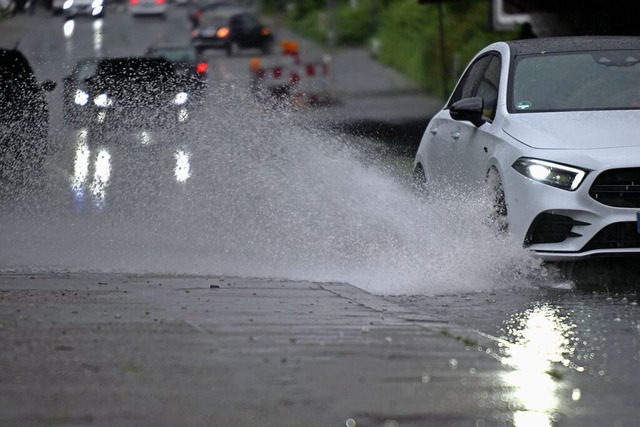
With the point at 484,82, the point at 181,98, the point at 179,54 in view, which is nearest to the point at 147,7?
the point at 179,54

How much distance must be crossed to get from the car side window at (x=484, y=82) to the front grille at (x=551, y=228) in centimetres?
122

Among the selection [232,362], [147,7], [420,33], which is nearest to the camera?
[232,362]

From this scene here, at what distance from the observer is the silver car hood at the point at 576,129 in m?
9.09

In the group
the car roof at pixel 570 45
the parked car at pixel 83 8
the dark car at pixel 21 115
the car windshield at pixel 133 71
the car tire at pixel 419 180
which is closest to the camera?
the car roof at pixel 570 45

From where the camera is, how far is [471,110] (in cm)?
1007

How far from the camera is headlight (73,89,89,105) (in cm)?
1563

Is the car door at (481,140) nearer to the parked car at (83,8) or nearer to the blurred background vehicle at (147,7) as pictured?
the parked car at (83,8)

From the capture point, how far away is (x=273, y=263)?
10.1m

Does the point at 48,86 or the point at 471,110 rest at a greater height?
the point at 471,110

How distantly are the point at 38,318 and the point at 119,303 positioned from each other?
0.65 m

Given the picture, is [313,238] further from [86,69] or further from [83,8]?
[83,8]

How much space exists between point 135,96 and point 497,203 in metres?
8.53

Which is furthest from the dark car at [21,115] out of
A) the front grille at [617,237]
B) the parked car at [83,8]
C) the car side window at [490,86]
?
the front grille at [617,237]

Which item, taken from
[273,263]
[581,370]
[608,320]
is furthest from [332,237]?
[581,370]
